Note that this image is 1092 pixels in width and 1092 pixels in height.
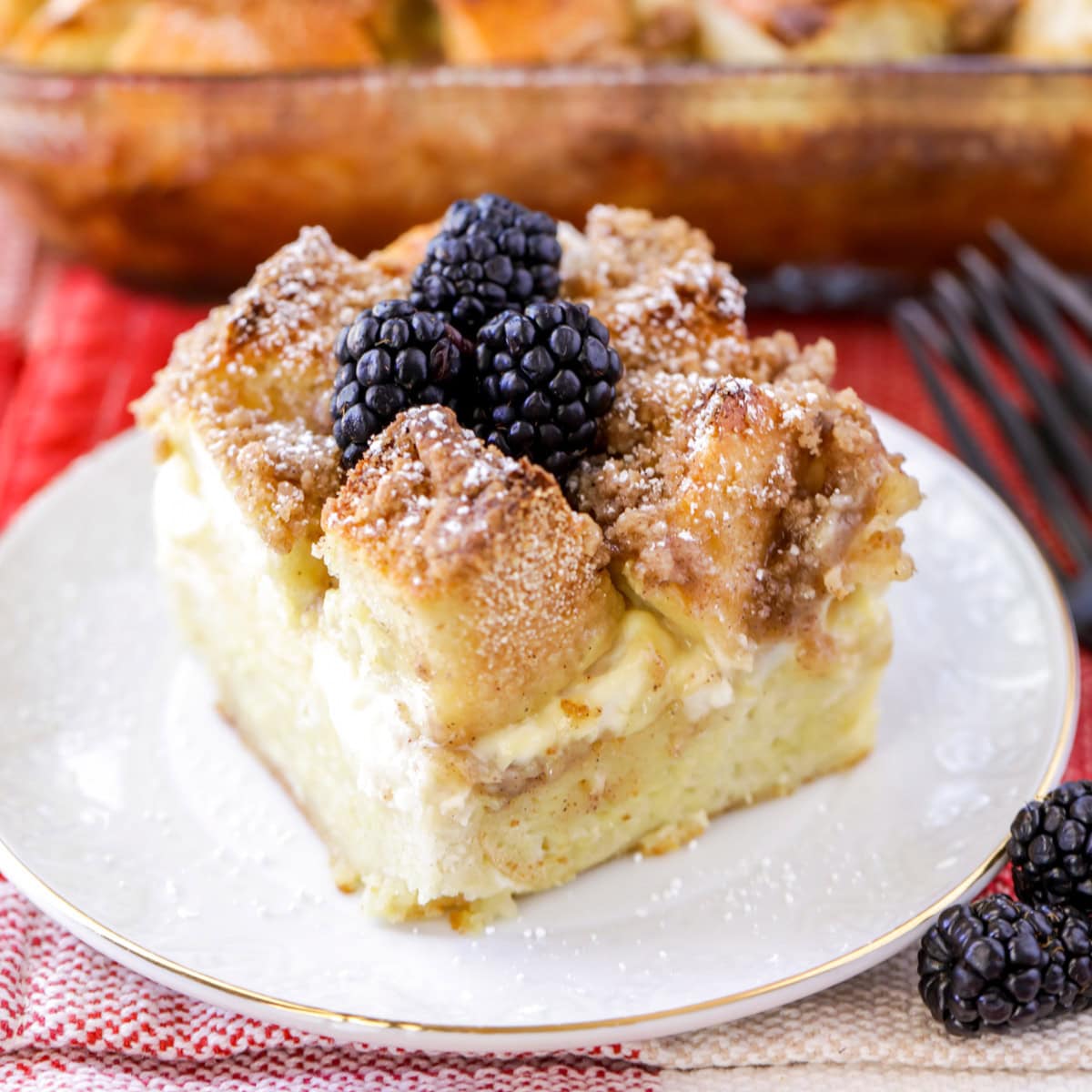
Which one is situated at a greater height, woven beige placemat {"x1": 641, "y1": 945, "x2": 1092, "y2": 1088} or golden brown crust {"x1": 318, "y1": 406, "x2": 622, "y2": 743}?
golden brown crust {"x1": 318, "y1": 406, "x2": 622, "y2": 743}

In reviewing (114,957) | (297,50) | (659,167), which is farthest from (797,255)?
(114,957)

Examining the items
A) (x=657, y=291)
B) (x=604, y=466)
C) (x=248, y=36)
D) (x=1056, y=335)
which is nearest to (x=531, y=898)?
(x=604, y=466)

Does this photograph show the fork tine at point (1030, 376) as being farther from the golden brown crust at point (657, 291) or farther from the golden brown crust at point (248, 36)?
the golden brown crust at point (248, 36)

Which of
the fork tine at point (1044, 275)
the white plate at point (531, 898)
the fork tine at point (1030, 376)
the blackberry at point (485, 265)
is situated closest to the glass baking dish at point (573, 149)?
the fork tine at point (1044, 275)

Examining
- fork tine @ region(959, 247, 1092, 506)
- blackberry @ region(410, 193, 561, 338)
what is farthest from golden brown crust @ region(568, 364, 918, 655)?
fork tine @ region(959, 247, 1092, 506)

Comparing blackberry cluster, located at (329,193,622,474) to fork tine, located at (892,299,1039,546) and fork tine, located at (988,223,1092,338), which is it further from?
fork tine, located at (988,223,1092,338)
